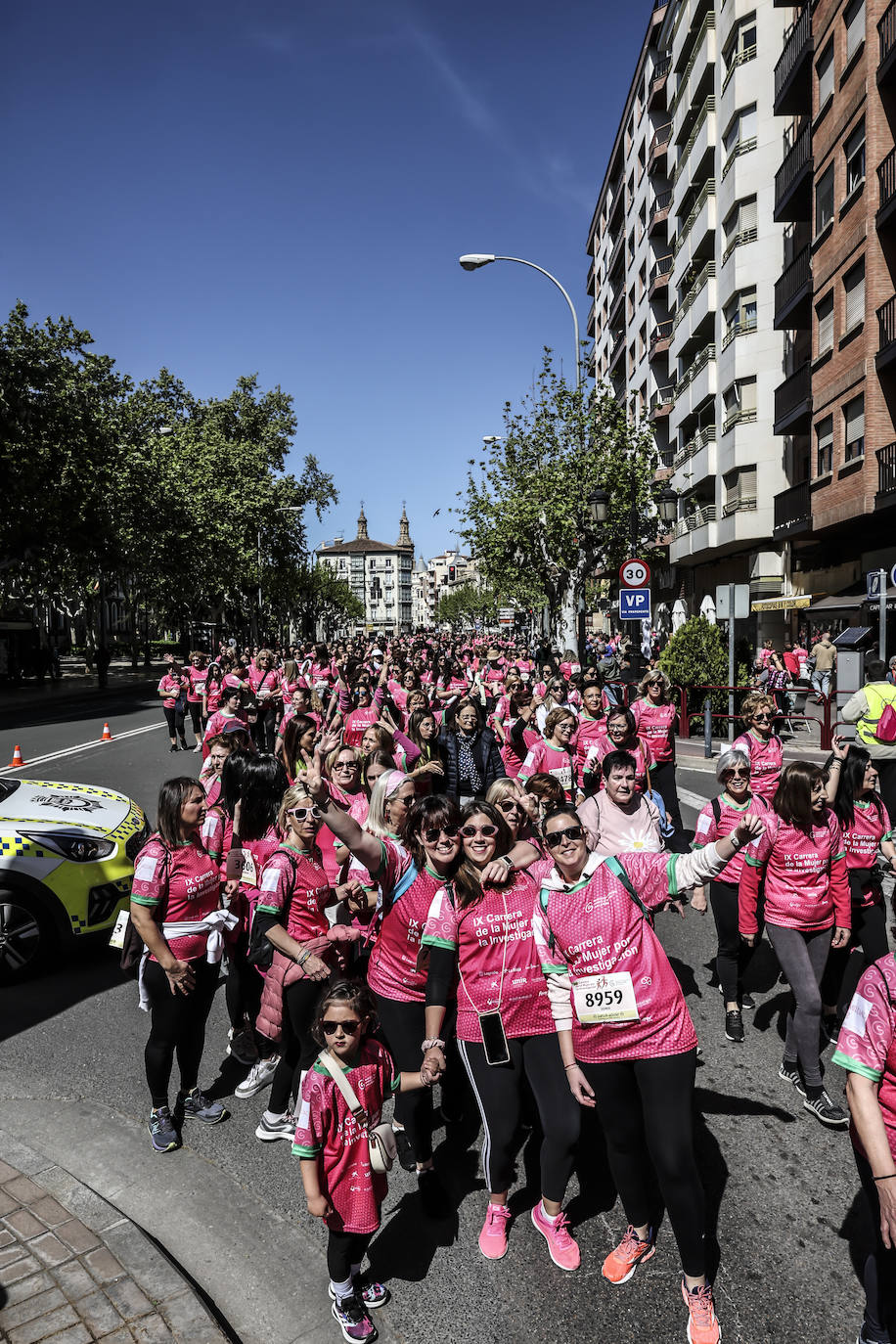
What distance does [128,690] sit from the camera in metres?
38.3

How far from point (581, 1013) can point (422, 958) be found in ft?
2.42

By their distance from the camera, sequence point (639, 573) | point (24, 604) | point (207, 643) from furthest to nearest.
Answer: point (207, 643)
point (24, 604)
point (639, 573)

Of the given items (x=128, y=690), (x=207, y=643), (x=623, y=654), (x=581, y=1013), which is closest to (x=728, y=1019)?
(x=581, y=1013)

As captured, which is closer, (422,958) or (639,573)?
(422,958)

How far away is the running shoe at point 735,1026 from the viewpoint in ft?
17.4

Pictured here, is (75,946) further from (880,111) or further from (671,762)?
(880,111)

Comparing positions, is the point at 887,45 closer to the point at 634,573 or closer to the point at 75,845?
the point at 634,573

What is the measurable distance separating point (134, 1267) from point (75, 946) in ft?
10.8

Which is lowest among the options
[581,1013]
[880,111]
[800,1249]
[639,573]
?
[800,1249]

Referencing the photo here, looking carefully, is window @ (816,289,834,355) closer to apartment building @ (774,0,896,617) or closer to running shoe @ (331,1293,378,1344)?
apartment building @ (774,0,896,617)

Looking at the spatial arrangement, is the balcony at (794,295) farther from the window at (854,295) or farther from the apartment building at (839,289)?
the window at (854,295)

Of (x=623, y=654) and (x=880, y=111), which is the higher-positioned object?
(x=880, y=111)

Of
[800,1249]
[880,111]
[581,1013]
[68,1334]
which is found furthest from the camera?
[880,111]

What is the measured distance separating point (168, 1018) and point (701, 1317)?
2.41 meters
